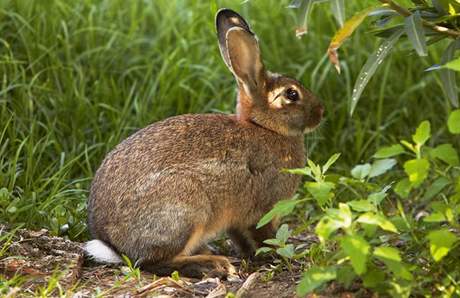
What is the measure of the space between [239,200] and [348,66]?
6.50 ft

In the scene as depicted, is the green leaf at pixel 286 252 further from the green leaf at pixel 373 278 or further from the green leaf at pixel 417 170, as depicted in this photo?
the green leaf at pixel 417 170

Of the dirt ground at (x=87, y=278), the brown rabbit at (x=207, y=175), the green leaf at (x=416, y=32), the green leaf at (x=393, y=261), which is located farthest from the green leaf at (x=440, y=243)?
the brown rabbit at (x=207, y=175)

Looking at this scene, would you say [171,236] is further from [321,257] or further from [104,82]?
[104,82]

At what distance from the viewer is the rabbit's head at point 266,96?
5.84m

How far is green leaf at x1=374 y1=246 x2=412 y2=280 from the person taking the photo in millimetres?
3879

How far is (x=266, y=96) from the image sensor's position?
232 inches

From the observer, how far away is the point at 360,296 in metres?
4.34

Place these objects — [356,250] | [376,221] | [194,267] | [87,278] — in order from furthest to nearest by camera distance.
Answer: [194,267] → [87,278] → [376,221] → [356,250]

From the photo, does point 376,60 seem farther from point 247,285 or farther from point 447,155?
point 247,285

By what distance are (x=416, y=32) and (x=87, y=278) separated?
194cm

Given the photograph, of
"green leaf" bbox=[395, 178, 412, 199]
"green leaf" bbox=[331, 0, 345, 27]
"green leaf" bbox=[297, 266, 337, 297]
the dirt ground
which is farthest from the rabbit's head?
"green leaf" bbox=[297, 266, 337, 297]

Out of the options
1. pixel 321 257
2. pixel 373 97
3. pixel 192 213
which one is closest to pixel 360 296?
pixel 321 257

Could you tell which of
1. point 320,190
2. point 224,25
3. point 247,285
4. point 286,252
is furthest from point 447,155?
point 224,25

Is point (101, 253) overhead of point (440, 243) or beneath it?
beneath
